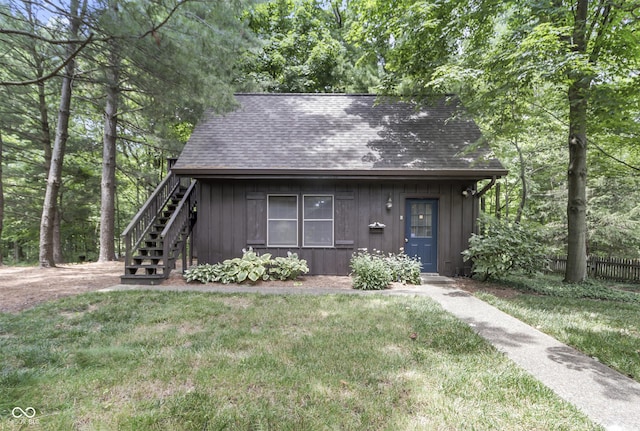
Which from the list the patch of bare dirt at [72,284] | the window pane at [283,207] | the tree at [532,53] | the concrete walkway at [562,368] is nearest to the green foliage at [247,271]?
the patch of bare dirt at [72,284]

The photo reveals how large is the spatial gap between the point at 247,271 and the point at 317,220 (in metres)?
2.18

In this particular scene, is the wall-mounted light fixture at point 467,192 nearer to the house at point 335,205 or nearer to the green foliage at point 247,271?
the house at point 335,205

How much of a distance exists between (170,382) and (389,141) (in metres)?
7.26

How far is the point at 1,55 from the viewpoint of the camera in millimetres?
5758

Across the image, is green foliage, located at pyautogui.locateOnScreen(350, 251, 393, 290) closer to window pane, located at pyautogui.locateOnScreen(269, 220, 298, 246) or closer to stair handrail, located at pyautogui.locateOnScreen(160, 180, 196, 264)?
window pane, located at pyautogui.locateOnScreen(269, 220, 298, 246)

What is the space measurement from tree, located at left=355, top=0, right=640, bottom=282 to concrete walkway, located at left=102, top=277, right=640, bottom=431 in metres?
4.34

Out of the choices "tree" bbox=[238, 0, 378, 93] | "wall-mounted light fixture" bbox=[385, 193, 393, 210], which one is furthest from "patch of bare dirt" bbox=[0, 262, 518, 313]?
"tree" bbox=[238, 0, 378, 93]

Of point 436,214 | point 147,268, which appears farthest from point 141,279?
point 436,214

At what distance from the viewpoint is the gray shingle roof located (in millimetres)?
7094

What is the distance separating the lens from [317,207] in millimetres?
7605

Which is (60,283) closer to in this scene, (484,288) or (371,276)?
(371,276)

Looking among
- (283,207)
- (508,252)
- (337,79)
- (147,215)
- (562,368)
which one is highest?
(337,79)

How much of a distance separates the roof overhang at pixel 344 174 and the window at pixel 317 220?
669mm

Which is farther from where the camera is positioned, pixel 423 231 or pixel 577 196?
pixel 423 231
